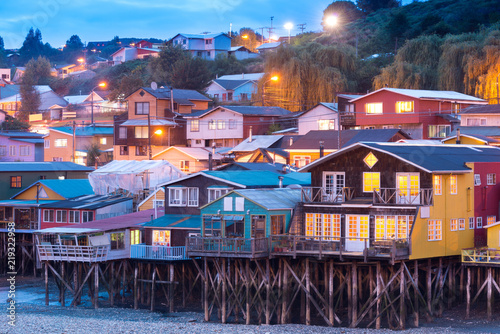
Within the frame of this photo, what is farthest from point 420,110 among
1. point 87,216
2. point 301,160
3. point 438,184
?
point 438,184

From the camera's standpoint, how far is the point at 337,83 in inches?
3041

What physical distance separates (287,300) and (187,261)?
6.96m

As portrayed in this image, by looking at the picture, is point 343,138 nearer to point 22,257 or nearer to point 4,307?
point 22,257

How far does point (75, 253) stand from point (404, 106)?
31870 mm

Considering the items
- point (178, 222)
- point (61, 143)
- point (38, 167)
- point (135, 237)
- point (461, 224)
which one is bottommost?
point (135, 237)

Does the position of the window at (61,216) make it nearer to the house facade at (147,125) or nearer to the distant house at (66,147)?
the house facade at (147,125)

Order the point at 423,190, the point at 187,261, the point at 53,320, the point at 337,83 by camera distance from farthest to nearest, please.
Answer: the point at 337,83 → the point at 187,261 → the point at 53,320 → the point at 423,190

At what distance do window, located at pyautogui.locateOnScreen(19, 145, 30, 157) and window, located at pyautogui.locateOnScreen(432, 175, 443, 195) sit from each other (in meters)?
58.3

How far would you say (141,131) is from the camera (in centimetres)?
7944

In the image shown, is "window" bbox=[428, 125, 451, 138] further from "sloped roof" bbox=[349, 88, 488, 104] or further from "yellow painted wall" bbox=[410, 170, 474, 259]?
"yellow painted wall" bbox=[410, 170, 474, 259]

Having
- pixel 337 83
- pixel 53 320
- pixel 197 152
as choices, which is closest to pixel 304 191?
pixel 53 320

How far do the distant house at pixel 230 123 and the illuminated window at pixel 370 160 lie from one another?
38.3 metres

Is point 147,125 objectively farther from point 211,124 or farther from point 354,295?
point 354,295

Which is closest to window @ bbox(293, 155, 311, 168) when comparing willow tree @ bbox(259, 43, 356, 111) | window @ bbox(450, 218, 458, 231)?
willow tree @ bbox(259, 43, 356, 111)
